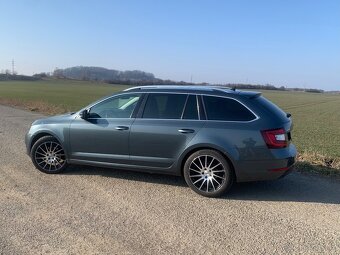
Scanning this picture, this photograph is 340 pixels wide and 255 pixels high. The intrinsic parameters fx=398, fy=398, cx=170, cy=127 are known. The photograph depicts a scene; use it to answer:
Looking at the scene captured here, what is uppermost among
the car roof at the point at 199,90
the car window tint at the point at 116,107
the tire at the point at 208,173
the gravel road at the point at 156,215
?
the car roof at the point at 199,90

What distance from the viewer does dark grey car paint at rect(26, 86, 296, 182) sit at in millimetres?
5527

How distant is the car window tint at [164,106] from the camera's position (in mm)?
6090

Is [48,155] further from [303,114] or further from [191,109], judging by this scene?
[303,114]

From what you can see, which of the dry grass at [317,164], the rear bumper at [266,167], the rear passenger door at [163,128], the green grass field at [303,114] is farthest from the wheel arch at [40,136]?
the green grass field at [303,114]

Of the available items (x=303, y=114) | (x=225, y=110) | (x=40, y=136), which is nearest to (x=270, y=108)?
(x=225, y=110)

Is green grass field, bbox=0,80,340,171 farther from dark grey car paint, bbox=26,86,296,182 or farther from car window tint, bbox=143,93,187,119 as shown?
car window tint, bbox=143,93,187,119

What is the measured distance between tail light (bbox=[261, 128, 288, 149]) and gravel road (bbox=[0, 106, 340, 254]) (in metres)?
0.79

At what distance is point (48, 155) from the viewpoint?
694cm

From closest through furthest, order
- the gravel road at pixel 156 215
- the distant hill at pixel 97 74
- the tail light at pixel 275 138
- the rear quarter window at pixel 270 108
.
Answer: the gravel road at pixel 156 215 < the tail light at pixel 275 138 < the rear quarter window at pixel 270 108 < the distant hill at pixel 97 74

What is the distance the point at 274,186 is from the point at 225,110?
1.57 m

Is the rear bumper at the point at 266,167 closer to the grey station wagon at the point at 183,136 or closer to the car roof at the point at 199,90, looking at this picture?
the grey station wagon at the point at 183,136

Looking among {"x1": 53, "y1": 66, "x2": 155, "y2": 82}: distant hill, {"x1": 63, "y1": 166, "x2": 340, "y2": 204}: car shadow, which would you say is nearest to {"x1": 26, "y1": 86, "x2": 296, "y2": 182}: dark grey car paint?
{"x1": 63, "y1": 166, "x2": 340, "y2": 204}: car shadow

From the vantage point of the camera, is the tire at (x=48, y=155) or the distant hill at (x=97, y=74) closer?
the tire at (x=48, y=155)

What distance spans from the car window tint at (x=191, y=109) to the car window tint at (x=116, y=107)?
2.88 ft
